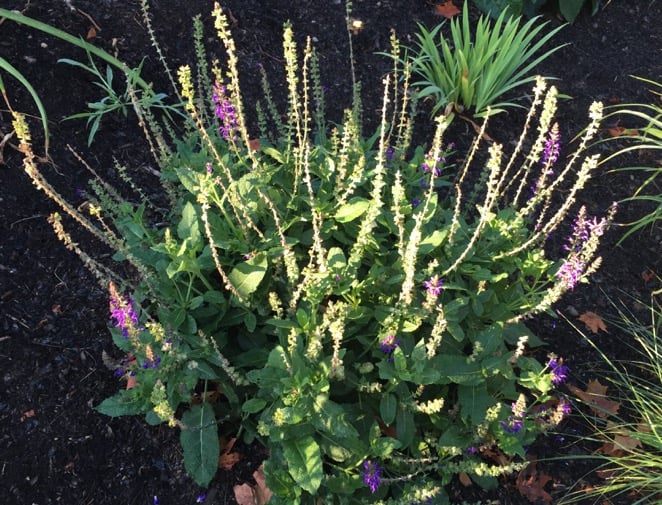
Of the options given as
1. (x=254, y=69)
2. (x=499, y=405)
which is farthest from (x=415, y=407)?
(x=254, y=69)

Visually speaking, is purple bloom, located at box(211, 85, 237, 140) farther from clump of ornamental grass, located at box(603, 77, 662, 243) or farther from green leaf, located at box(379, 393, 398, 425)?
clump of ornamental grass, located at box(603, 77, 662, 243)

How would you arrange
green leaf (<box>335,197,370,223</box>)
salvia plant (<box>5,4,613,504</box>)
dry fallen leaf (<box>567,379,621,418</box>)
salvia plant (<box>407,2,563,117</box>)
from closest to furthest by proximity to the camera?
salvia plant (<box>5,4,613,504</box>), green leaf (<box>335,197,370,223</box>), dry fallen leaf (<box>567,379,621,418</box>), salvia plant (<box>407,2,563,117</box>)

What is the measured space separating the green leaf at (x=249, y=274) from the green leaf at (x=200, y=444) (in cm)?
43

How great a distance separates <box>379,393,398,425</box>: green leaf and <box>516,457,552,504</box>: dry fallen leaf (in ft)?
2.41

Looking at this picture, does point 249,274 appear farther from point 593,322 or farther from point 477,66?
point 477,66

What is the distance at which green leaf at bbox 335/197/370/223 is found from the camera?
82.7 inches

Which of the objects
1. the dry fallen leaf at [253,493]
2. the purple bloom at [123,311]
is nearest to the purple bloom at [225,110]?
the purple bloom at [123,311]

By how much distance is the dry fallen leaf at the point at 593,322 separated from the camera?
9.64ft

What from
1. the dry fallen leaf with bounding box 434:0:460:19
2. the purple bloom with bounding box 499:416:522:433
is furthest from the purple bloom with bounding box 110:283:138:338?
the dry fallen leaf with bounding box 434:0:460:19

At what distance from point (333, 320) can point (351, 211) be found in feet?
1.31

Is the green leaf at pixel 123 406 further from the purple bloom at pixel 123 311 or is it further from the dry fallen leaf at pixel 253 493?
the dry fallen leaf at pixel 253 493

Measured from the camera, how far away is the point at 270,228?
7.18 ft

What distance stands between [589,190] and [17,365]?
3.10 m

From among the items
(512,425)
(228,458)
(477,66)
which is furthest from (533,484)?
(477,66)
